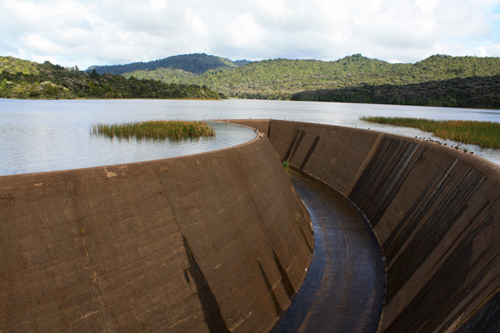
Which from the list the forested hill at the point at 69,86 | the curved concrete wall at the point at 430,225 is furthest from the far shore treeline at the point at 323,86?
the curved concrete wall at the point at 430,225

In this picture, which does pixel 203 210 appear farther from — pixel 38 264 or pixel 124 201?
pixel 38 264

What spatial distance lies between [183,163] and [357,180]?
17.6 metres

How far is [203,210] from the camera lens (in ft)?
36.4

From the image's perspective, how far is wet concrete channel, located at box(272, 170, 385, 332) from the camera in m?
12.1

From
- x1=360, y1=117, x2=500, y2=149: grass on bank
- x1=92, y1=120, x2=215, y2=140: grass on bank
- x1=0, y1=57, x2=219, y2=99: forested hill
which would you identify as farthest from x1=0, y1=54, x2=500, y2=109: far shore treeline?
x1=92, y1=120, x2=215, y2=140: grass on bank

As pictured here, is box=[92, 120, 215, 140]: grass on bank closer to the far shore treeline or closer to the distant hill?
the far shore treeline

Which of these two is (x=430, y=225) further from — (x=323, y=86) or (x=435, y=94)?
(x=323, y=86)

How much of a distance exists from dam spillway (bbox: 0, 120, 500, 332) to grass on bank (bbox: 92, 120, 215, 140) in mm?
8614

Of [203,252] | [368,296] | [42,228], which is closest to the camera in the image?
[42,228]

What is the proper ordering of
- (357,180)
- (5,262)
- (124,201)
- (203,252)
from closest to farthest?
(5,262)
(124,201)
(203,252)
(357,180)

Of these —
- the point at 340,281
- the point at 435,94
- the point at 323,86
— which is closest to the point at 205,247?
the point at 340,281

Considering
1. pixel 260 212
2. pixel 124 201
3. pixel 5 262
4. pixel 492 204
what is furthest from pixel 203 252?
pixel 492 204

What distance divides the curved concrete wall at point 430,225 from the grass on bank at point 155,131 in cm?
1295

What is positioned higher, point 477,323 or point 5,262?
point 477,323
